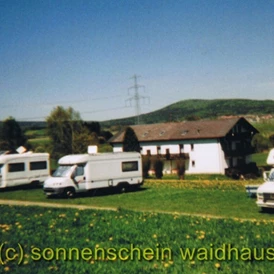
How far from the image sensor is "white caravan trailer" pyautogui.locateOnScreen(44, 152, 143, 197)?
22672 millimetres

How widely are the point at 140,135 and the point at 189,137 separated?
10700 millimetres

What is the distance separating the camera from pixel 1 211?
15.3 m

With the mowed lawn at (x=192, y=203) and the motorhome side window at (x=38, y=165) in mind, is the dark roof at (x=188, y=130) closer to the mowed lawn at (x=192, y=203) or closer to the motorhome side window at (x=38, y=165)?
the motorhome side window at (x=38, y=165)

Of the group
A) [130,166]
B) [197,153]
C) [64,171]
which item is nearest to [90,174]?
[64,171]

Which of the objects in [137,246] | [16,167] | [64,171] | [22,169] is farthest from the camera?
[22,169]

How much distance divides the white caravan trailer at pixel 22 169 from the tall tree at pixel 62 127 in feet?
122

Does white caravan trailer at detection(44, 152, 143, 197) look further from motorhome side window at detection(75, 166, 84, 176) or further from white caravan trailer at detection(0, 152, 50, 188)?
white caravan trailer at detection(0, 152, 50, 188)

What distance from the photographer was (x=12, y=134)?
72500 millimetres

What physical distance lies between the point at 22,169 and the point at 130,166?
10325 millimetres

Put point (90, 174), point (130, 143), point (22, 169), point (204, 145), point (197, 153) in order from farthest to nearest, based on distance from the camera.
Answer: point (197, 153)
point (204, 145)
point (130, 143)
point (22, 169)
point (90, 174)

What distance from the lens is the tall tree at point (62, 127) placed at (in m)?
69.5

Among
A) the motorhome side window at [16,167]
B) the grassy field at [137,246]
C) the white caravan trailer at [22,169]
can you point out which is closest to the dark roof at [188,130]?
the white caravan trailer at [22,169]

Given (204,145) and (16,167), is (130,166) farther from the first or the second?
(204,145)

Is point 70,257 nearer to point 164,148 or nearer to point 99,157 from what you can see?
point 99,157
